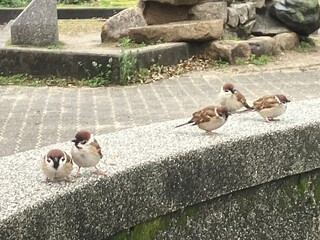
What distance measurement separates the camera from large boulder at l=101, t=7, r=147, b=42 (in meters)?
11.6

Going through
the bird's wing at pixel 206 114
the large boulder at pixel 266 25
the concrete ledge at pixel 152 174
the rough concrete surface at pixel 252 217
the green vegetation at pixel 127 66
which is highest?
the bird's wing at pixel 206 114

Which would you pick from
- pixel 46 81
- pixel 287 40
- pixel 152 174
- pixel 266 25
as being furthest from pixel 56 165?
pixel 266 25

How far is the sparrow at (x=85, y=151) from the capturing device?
3.09 meters

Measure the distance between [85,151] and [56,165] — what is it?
0.56 feet

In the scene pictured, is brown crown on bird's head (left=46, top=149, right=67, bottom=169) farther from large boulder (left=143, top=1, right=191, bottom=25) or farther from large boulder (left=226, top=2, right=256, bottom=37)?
large boulder (left=226, top=2, right=256, bottom=37)

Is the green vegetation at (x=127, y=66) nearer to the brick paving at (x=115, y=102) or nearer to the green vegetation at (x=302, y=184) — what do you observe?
the brick paving at (x=115, y=102)

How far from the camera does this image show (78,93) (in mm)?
9125

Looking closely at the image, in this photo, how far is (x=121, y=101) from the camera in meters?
8.48

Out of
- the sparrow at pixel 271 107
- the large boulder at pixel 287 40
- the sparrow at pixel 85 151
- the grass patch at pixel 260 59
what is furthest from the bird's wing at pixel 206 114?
the large boulder at pixel 287 40

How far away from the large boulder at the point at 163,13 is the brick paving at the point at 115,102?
1594mm

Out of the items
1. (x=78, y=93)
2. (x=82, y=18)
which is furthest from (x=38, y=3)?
(x=82, y=18)

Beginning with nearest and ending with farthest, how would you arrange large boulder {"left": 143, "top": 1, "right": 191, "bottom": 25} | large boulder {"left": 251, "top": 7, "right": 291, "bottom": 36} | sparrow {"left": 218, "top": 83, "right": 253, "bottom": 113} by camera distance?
sparrow {"left": 218, "top": 83, "right": 253, "bottom": 113}, large boulder {"left": 143, "top": 1, "right": 191, "bottom": 25}, large boulder {"left": 251, "top": 7, "right": 291, "bottom": 36}

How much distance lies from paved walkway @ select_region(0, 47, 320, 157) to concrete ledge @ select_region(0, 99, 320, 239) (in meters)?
2.83

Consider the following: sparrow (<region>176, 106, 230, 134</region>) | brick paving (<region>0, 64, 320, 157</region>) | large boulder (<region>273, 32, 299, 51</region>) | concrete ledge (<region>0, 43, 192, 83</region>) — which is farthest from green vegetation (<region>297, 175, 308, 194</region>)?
large boulder (<region>273, 32, 299, 51</region>)
